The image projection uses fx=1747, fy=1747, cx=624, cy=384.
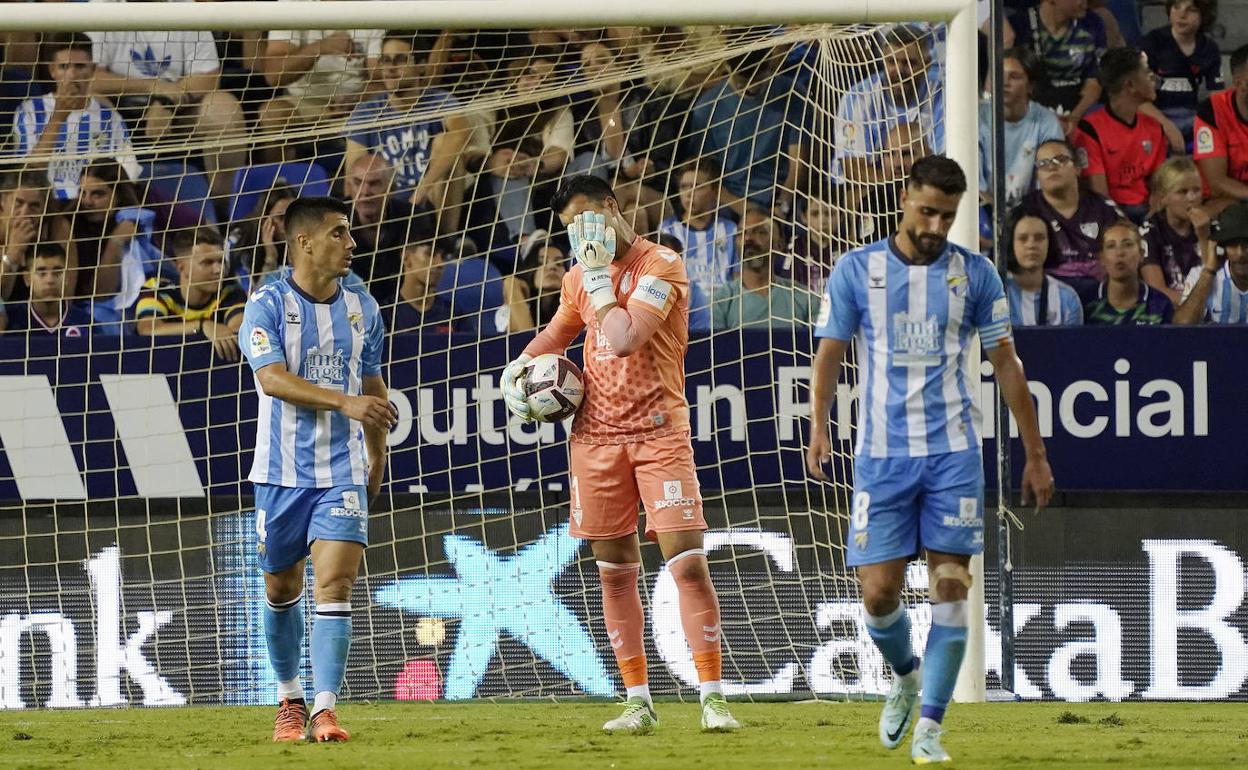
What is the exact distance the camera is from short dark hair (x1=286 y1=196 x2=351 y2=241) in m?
5.78

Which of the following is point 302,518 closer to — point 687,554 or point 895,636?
point 687,554

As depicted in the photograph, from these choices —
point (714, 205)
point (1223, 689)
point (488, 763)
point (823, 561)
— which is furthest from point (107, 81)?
point (1223, 689)

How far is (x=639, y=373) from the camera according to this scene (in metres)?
5.89

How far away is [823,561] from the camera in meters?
7.91

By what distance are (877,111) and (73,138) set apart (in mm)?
4002

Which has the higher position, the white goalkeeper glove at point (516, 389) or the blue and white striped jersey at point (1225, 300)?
the blue and white striped jersey at point (1225, 300)

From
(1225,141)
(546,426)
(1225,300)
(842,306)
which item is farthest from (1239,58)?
(842,306)

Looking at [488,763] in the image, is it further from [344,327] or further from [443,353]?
[443,353]

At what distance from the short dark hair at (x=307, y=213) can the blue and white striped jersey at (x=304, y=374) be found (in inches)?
7.4

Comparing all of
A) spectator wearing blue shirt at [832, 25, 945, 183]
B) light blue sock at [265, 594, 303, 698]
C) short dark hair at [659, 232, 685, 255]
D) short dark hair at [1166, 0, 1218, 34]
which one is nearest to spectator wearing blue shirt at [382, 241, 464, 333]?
short dark hair at [659, 232, 685, 255]

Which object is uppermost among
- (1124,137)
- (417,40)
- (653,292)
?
(417,40)

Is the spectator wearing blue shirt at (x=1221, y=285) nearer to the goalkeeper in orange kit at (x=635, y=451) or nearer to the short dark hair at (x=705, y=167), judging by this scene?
the short dark hair at (x=705, y=167)

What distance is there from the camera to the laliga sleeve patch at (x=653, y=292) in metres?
5.73

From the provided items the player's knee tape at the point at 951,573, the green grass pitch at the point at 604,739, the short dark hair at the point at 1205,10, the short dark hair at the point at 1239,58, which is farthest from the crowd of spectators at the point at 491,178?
the player's knee tape at the point at 951,573
